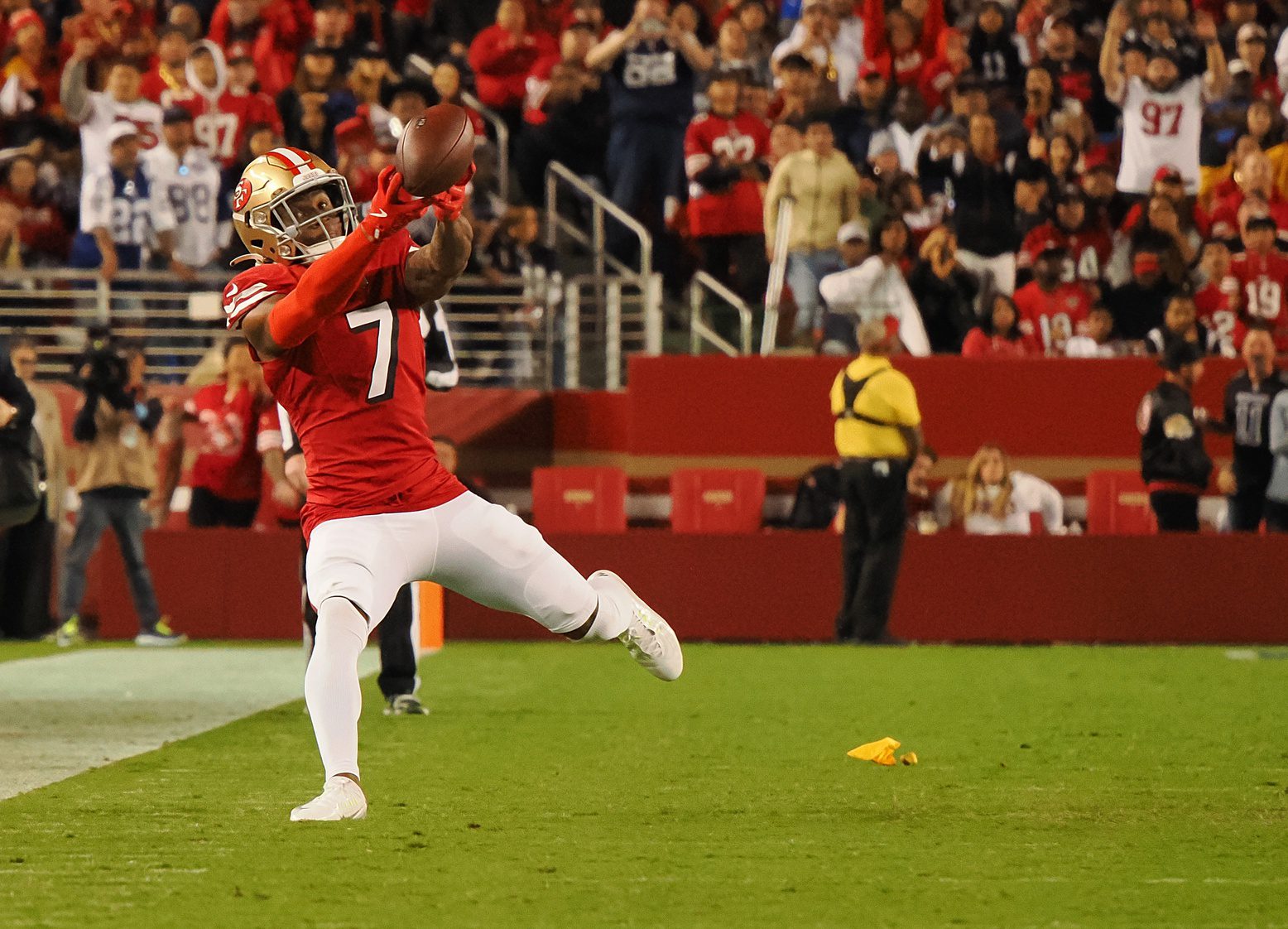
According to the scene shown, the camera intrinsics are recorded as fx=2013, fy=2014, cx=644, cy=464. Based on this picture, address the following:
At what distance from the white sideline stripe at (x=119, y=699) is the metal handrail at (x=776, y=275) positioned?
14.8 feet

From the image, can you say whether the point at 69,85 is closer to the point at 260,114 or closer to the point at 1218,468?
the point at 260,114

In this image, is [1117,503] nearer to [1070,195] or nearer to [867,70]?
[1070,195]

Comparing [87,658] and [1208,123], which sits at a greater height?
[1208,123]

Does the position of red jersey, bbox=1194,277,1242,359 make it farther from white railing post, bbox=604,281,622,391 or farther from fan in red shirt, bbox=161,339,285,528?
fan in red shirt, bbox=161,339,285,528

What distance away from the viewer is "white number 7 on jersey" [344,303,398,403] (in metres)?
6.43

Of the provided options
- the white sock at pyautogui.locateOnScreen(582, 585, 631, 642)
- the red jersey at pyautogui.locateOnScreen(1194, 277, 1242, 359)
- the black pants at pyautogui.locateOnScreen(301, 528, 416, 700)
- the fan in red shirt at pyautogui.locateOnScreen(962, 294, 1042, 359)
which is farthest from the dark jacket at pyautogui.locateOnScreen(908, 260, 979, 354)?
the white sock at pyautogui.locateOnScreen(582, 585, 631, 642)

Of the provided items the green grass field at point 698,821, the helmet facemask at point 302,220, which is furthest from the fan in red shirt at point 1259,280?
the helmet facemask at point 302,220

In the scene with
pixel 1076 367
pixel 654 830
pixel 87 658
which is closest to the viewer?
pixel 654 830

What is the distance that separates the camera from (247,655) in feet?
44.1

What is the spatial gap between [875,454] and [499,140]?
A: 5.47m

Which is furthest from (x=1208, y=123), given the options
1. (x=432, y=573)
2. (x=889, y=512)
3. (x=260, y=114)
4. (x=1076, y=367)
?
(x=432, y=573)

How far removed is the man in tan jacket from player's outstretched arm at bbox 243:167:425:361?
9.88 meters

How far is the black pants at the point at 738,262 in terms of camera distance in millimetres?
16781

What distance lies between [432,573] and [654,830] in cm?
110
